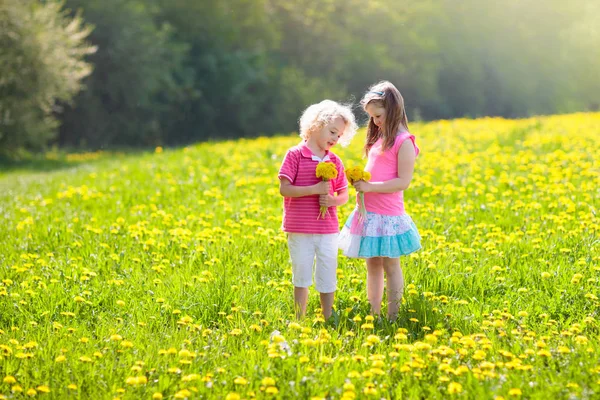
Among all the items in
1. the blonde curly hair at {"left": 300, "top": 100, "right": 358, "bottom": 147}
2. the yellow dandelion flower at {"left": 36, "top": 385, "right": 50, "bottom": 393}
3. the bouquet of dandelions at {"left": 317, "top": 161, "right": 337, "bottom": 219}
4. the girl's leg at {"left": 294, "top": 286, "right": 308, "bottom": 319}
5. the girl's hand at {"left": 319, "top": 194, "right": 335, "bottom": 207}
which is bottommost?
the yellow dandelion flower at {"left": 36, "top": 385, "right": 50, "bottom": 393}

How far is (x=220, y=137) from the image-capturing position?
36.3 metres

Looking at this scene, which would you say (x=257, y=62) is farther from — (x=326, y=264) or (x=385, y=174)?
(x=326, y=264)

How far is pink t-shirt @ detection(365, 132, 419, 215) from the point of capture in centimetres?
466

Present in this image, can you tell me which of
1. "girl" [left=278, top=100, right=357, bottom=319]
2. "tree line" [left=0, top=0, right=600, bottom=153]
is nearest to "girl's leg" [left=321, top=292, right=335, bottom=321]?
"girl" [left=278, top=100, right=357, bottom=319]

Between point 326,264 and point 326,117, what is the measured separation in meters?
0.95

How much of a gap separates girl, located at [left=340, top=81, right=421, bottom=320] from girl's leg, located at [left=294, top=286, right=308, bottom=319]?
0.39 metres

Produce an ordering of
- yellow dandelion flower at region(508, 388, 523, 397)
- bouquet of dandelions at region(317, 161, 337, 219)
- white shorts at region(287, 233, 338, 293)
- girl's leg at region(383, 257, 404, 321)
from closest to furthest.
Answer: yellow dandelion flower at region(508, 388, 523, 397), bouquet of dandelions at region(317, 161, 337, 219), white shorts at region(287, 233, 338, 293), girl's leg at region(383, 257, 404, 321)

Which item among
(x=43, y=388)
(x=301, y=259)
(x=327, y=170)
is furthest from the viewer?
(x=301, y=259)

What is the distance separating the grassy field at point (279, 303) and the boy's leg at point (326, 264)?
0.75 ft

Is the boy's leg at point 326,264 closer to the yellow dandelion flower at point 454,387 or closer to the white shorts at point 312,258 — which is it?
the white shorts at point 312,258

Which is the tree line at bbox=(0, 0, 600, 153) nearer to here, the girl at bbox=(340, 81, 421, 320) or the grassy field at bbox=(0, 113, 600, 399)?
the grassy field at bbox=(0, 113, 600, 399)

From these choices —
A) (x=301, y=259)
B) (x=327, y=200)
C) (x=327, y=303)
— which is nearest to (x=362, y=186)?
(x=327, y=200)

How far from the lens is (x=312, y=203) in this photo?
4547mm

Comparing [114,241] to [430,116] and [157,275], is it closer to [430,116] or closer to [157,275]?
[157,275]
